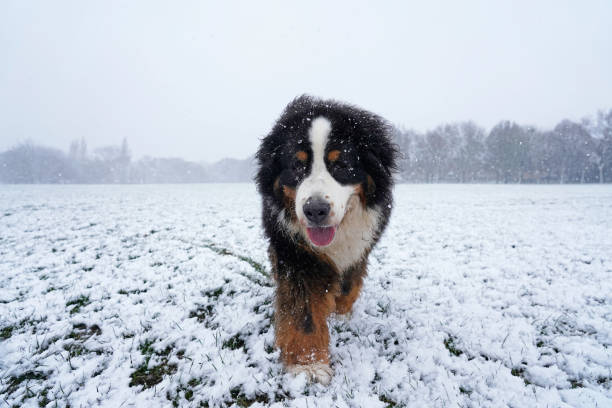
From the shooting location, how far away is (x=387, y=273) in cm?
425

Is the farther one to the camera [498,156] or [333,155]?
[498,156]

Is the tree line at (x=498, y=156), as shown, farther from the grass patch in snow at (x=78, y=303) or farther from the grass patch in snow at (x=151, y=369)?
the grass patch in snow at (x=151, y=369)

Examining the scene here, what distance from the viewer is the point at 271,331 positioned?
2.72 metres

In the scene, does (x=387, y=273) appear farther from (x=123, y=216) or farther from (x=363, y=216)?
(x=123, y=216)

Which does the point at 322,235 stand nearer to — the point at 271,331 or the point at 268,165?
the point at 268,165

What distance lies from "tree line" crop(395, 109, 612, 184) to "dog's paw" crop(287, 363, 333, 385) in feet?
144

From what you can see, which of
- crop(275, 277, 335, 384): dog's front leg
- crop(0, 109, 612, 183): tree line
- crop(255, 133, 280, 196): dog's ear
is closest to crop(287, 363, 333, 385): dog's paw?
crop(275, 277, 335, 384): dog's front leg

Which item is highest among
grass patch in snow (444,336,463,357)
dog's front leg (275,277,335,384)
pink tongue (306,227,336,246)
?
pink tongue (306,227,336,246)

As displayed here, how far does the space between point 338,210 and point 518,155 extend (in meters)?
54.1

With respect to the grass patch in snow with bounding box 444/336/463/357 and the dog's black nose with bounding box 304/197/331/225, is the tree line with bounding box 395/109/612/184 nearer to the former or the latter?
Answer: the grass patch in snow with bounding box 444/336/463/357

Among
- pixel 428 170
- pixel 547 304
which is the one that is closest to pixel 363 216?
pixel 547 304

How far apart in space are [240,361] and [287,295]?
2.15 feet

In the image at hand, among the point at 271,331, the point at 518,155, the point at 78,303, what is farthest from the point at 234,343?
the point at 518,155

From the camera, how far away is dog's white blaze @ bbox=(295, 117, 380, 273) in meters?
2.13
